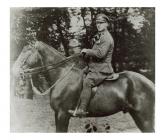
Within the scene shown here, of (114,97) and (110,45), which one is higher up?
(110,45)

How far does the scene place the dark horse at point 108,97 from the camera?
290cm

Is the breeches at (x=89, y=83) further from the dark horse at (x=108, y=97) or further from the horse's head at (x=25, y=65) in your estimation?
the horse's head at (x=25, y=65)

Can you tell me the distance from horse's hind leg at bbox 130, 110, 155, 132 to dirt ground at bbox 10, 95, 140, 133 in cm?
4

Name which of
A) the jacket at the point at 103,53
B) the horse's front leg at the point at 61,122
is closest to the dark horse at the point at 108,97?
the horse's front leg at the point at 61,122

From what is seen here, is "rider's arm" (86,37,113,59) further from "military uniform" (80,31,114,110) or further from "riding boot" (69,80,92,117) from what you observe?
"riding boot" (69,80,92,117)

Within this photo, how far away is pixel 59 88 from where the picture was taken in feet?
9.61

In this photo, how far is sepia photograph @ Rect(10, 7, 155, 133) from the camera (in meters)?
2.90

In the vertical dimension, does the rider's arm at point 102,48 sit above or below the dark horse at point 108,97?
above

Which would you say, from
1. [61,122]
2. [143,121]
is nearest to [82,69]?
[61,122]
